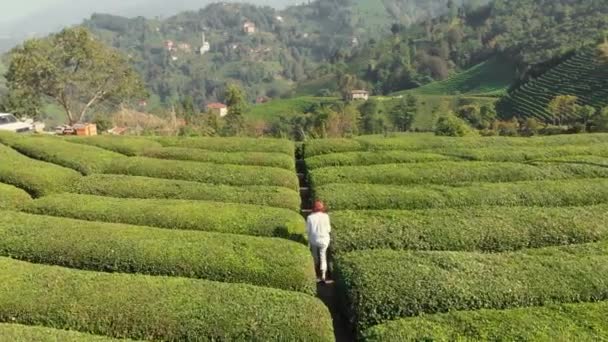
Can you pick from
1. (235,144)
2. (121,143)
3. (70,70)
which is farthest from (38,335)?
(70,70)

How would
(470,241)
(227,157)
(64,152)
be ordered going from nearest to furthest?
(470,241) < (64,152) < (227,157)

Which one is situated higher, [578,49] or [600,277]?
[578,49]

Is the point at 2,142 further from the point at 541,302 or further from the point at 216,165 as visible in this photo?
the point at 541,302

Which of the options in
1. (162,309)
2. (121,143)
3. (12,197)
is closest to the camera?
(162,309)

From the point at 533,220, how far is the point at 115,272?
10533mm

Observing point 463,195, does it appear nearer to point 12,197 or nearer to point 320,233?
point 320,233

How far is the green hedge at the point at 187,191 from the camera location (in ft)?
56.3

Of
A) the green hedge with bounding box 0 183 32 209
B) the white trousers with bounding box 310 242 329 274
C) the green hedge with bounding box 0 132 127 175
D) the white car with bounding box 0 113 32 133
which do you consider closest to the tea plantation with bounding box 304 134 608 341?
the white trousers with bounding box 310 242 329 274

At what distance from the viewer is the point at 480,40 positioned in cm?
16012

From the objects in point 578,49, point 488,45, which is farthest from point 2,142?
point 488,45

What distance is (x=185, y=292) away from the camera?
10.4 meters

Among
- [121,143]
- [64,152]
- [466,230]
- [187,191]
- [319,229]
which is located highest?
[64,152]

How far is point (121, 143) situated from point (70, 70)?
20207 millimetres

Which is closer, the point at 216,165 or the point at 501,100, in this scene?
the point at 216,165
